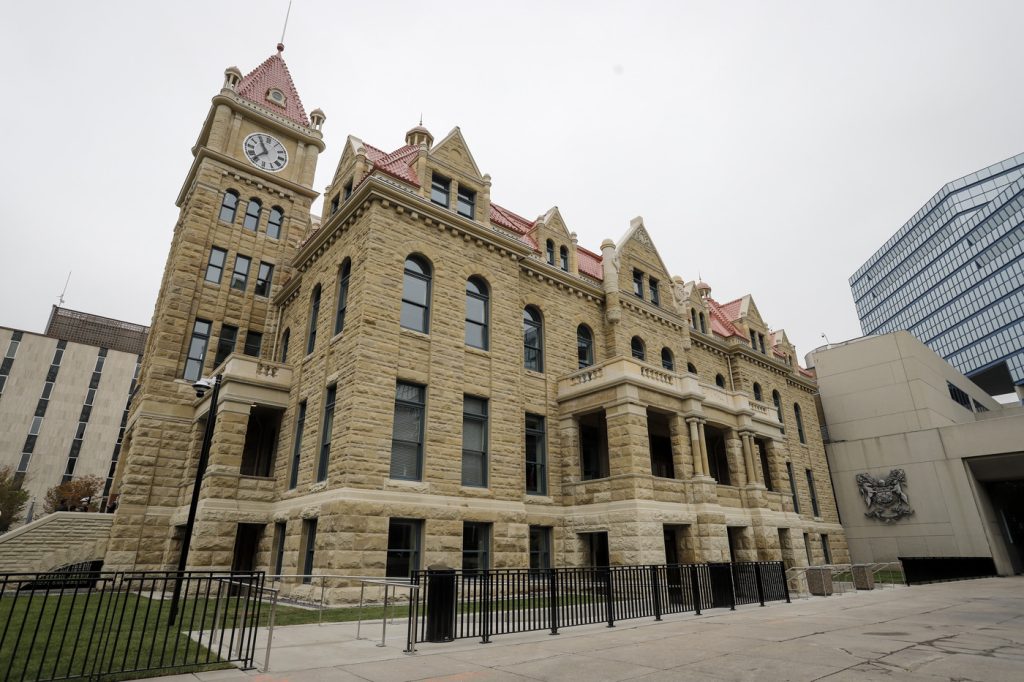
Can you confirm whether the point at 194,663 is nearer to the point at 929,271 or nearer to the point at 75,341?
the point at 75,341

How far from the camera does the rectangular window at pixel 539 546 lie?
19859 millimetres

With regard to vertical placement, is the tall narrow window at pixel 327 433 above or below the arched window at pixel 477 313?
below

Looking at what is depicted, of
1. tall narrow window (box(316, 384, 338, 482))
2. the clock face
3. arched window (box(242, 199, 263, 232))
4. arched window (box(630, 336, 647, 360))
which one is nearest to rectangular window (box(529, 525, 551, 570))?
tall narrow window (box(316, 384, 338, 482))

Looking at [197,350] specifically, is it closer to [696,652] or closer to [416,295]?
[416,295]

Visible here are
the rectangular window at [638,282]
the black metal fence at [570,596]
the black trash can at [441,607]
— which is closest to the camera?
the black trash can at [441,607]

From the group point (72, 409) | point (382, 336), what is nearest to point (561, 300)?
point (382, 336)

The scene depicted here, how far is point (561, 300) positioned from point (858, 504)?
1083 inches

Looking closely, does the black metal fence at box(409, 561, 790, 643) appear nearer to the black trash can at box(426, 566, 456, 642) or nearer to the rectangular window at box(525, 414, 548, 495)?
the black trash can at box(426, 566, 456, 642)

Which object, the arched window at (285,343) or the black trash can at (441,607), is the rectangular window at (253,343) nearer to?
the arched window at (285,343)

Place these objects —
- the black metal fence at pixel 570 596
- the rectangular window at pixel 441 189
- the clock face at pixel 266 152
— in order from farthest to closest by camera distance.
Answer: the clock face at pixel 266 152
the rectangular window at pixel 441 189
the black metal fence at pixel 570 596

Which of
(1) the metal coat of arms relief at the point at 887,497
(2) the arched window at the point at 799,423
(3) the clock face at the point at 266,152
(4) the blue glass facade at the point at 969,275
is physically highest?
(4) the blue glass facade at the point at 969,275

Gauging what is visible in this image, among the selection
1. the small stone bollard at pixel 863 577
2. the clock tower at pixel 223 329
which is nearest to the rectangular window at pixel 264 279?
the clock tower at pixel 223 329

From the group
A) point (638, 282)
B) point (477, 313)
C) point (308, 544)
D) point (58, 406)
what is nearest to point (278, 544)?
point (308, 544)

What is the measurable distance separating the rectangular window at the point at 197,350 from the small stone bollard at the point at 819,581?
25024 mm
